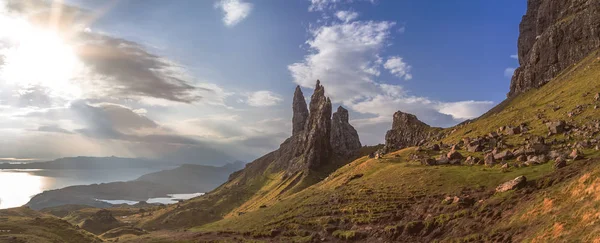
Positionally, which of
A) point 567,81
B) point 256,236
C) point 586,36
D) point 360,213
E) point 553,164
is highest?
point 586,36

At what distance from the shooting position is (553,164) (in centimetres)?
5853

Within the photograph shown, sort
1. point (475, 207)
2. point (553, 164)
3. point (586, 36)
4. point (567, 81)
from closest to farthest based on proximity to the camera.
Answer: point (475, 207) < point (553, 164) < point (567, 81) < point (586, 36)

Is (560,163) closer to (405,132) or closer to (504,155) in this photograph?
(504,155)

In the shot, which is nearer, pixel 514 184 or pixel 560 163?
pixel 514 184

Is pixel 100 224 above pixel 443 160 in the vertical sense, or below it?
below

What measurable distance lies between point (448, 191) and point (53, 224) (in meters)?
113

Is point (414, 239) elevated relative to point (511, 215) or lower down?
lower down

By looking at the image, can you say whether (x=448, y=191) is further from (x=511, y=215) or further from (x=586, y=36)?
(x=586, y=36)

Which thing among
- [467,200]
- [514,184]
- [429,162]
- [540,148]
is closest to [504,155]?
[540,148]

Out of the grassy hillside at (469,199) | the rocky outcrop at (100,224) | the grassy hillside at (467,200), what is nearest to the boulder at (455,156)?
the grassy hillside at (469,199)

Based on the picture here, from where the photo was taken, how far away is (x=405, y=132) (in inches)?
6467

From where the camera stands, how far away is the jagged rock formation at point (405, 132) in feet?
512

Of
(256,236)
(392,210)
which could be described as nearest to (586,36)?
(392,210)

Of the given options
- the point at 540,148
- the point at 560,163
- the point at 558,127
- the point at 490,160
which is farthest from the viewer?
the point at 558,127
